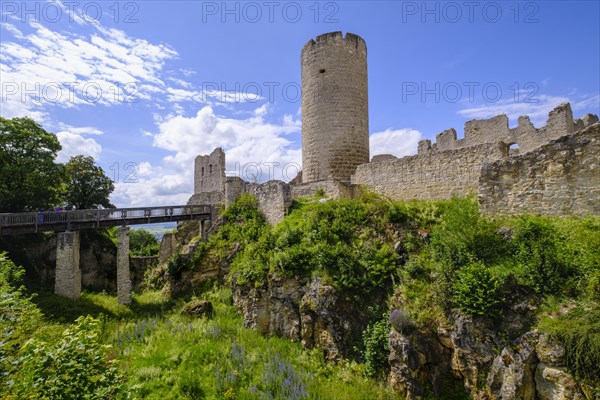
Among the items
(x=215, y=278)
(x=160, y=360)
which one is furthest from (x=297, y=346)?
(x=215, y=278)

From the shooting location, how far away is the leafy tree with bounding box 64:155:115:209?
2056 cm

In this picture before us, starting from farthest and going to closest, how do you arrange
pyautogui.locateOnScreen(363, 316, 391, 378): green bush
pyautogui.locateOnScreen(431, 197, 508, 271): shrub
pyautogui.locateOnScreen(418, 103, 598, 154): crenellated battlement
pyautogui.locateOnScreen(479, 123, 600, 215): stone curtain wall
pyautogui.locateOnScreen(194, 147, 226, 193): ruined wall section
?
pyautogui.locateOnScreen(194, 147, 226, 193): ruined wall section < pyautogui.locateOnScreen(418, 103, 598, 154): crenellated battlement < pyautogui.locateOnScreen(363, 316, 391, 378): green bush < pyautogui.locateOnScreen(431, 197, 508, 271): shrub < pyautogui.locateOnScreen(479, 123, 600, 215): stone curtain wall

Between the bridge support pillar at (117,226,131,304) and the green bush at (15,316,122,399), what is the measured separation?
11.2 metres

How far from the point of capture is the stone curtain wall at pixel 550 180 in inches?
298

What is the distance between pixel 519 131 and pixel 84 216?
22210 millimetres

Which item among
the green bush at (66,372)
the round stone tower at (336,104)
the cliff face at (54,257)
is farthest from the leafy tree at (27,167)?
the green bush at (66,372)

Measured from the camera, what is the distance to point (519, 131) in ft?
51.2

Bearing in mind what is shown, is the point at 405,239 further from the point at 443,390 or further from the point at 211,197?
the point at 211,197

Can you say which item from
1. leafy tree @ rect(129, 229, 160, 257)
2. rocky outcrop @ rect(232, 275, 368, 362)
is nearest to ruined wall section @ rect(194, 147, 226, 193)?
leafy tree @ rect(129, 229, 160, 257)

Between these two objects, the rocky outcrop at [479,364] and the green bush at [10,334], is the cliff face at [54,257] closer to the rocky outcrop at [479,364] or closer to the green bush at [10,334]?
the green bush at [10,334]

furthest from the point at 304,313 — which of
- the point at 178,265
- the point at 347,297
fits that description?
the point at 178,265

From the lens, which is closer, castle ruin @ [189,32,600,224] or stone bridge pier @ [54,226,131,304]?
castle ruin @ [189,32,600,224]

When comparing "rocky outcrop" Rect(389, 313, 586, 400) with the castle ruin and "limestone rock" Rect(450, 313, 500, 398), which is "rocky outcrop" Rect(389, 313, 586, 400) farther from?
the castle ruin

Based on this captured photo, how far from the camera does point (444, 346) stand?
7.65 meters
